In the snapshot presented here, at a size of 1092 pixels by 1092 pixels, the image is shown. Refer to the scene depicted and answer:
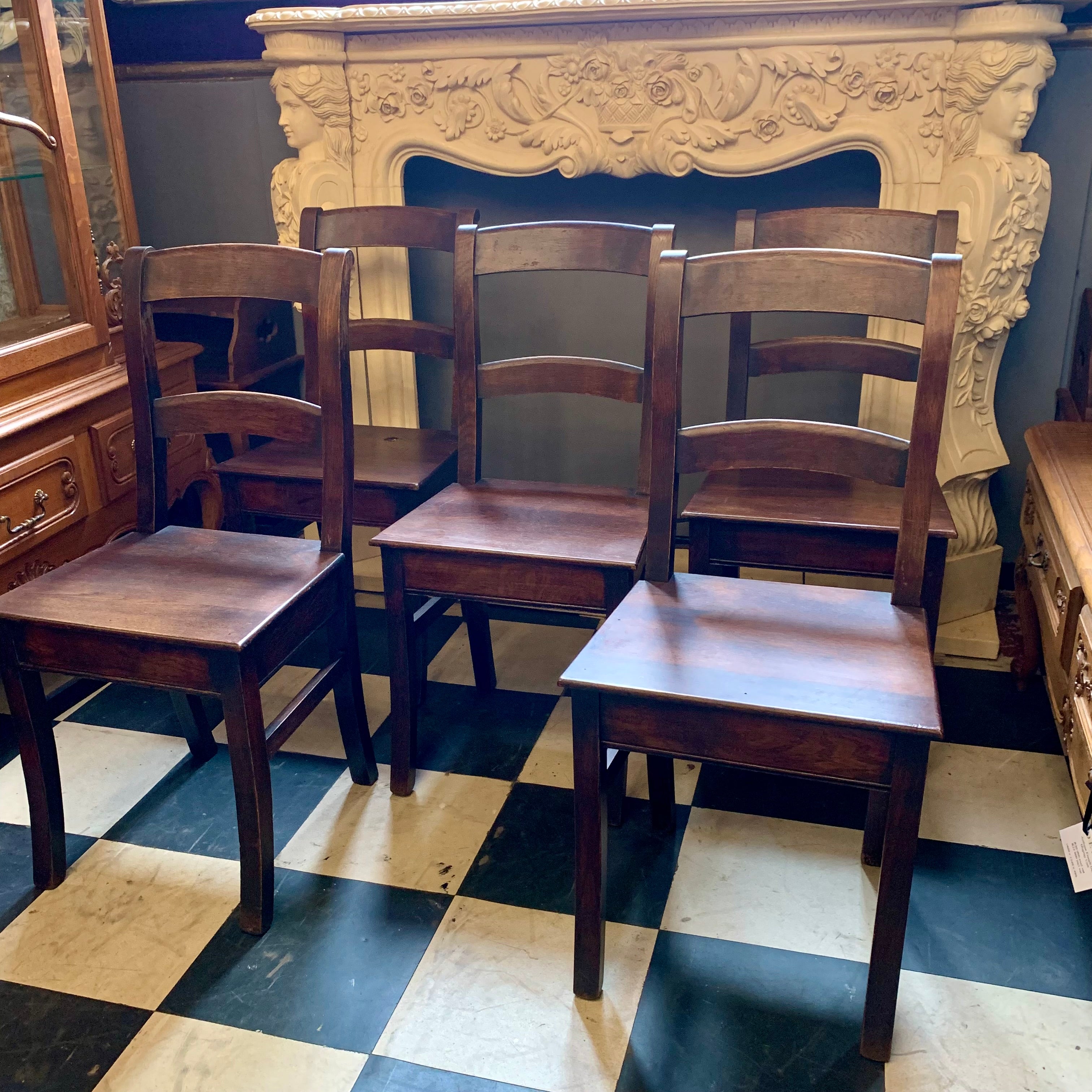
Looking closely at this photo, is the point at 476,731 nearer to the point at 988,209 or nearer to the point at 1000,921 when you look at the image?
the point at 1000,921

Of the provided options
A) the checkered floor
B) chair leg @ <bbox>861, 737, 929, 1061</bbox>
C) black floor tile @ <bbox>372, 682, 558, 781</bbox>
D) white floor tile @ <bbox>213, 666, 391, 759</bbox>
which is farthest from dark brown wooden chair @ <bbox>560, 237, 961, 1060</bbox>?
white floor tile @ <bbox>213, 666, 391, 759</bbox>

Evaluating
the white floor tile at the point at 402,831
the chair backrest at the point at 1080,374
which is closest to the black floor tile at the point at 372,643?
the white floor tile at the point at 402,831

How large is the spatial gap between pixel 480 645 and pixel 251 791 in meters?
0.72

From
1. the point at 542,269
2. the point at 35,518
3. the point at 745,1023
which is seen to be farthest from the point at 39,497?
the point at 745,1023

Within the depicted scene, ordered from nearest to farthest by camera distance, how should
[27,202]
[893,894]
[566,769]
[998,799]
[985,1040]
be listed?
[893,894] < [985,1040] < [998,799] < [566,769] < [27,202]

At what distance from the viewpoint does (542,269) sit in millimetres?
1868

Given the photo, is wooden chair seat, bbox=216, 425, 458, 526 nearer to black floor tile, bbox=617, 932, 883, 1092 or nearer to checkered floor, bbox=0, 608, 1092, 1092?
checkered floor, bbox=0, 608, 1092, 1092

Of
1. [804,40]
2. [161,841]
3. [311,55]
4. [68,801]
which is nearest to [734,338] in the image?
[804,40]

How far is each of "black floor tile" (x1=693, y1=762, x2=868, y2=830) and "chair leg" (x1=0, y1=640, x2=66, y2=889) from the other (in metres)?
1.06

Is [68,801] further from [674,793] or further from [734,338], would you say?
[734,338]

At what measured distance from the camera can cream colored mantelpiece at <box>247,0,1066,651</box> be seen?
6.59 ft

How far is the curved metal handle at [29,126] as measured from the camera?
1.95 meters

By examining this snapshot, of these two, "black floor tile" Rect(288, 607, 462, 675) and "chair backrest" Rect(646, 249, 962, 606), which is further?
"black floor tile" Rect(288, 607, 462, 675)

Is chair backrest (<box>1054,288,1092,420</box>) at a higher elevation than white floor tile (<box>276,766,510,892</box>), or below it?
higher
